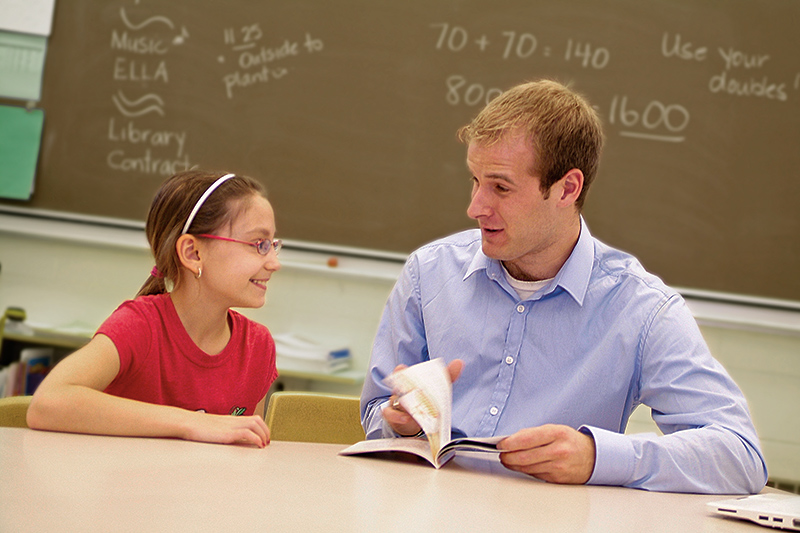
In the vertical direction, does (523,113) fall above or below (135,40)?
below

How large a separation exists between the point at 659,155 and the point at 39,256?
8.70 ft

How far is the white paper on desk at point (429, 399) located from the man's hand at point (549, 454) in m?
0.09

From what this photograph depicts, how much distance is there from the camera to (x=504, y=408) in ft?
4.72

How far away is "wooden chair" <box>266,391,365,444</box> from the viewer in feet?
5.26

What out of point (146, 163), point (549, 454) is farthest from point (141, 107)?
point (549, 454)

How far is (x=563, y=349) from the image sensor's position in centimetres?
144

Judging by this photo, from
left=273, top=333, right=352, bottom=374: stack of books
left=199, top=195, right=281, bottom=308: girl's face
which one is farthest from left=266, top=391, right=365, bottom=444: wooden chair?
left=273, top=333, right=352, bottom=374: stack of books

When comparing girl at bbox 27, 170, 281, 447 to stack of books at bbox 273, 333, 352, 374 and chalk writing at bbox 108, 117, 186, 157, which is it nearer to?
stack of books at bbox 273, 333, 352, 374

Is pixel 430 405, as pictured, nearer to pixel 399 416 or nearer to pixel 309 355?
pixel 399 416

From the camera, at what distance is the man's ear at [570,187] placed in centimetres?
153

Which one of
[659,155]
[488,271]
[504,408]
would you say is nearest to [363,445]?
[504,408]

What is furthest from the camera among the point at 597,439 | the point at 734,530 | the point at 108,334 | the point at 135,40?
the point at 135,40

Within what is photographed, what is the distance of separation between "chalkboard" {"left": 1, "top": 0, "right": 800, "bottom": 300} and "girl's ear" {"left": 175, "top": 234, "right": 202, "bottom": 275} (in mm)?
1536

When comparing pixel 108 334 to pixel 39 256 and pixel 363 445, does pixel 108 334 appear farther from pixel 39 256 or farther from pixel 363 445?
pixel 39 256
